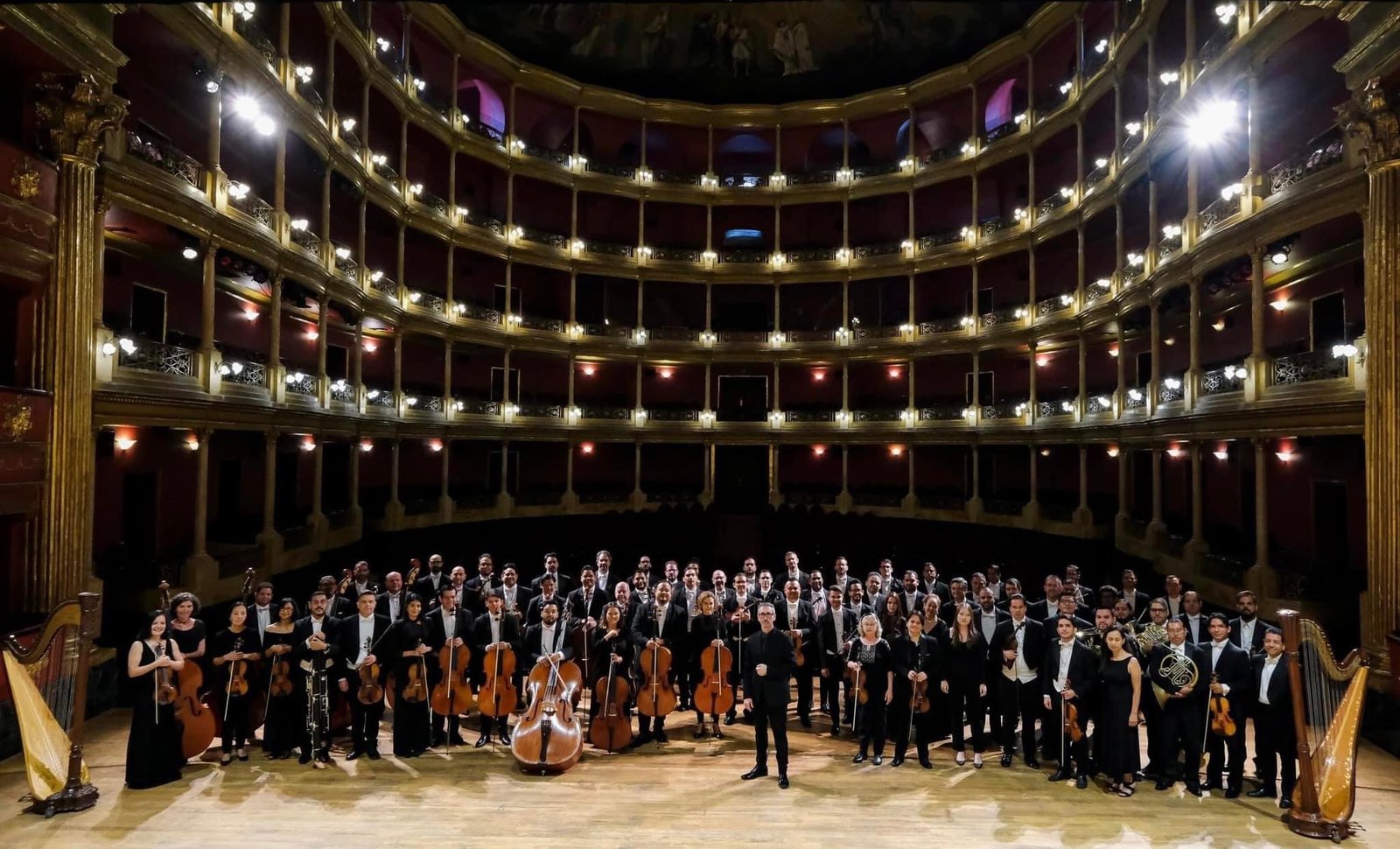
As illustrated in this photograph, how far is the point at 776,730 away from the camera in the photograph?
306 inches

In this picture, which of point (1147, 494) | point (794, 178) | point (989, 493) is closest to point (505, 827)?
point (1147, 494)

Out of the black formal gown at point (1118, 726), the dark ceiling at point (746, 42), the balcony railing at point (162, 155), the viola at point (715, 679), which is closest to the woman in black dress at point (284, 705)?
the viola at point (715, 679)

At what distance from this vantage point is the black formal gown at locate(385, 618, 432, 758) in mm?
8281

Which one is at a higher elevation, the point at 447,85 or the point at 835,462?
the point at 447,85

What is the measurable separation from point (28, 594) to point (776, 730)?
908 centimetres

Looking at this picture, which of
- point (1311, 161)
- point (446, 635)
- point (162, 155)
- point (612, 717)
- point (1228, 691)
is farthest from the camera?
point (162, 155)

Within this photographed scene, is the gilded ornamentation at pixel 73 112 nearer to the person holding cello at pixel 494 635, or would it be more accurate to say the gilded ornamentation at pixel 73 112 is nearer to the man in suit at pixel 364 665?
the man in suit at pixel 364 665

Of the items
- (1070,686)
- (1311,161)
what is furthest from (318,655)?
(1311,161)

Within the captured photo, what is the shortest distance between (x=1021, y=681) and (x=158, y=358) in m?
→ 13.3

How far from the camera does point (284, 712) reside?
8156 mm

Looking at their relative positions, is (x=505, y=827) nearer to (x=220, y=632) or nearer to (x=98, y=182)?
(x=220, y=632)

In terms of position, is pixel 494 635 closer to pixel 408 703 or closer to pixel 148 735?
pixel 408 703

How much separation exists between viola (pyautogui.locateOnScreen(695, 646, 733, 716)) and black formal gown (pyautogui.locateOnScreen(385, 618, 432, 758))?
10.4 feet

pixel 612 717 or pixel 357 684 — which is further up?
pixel 357 684
